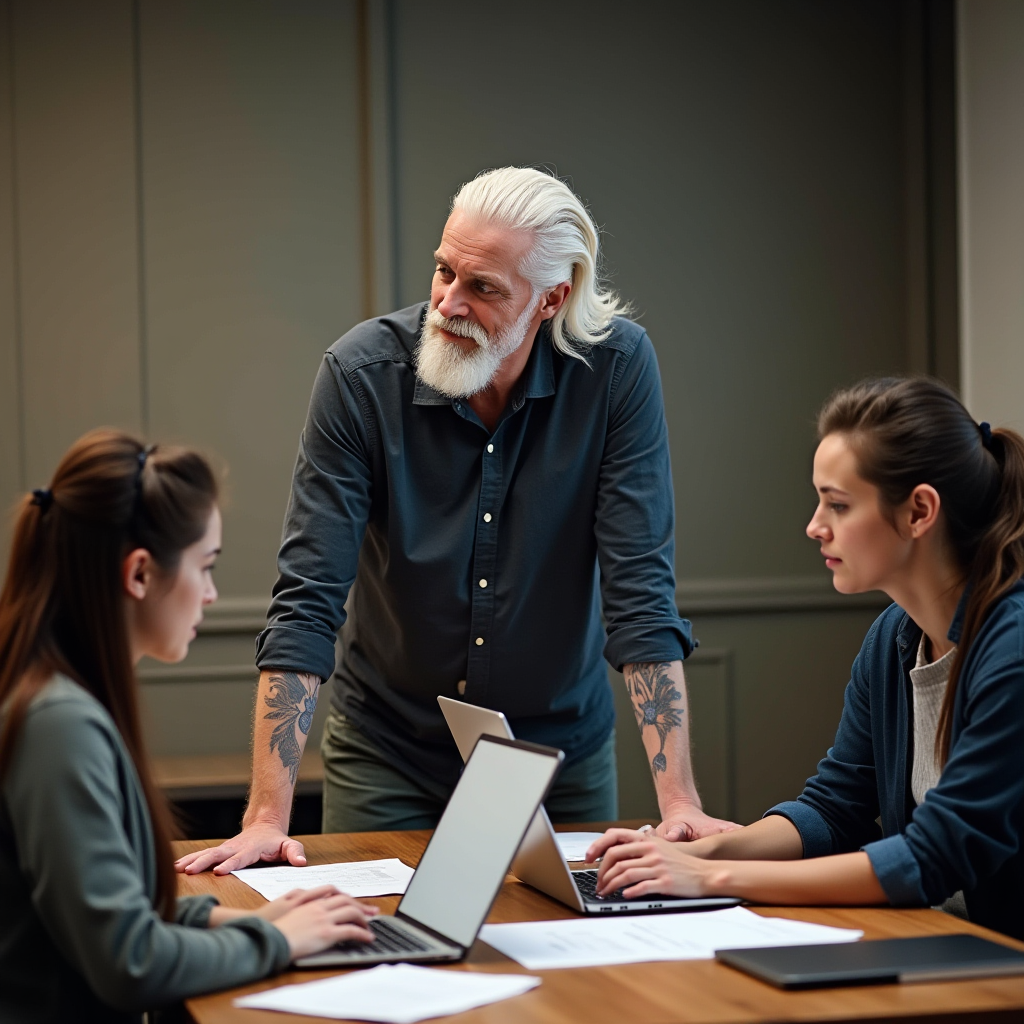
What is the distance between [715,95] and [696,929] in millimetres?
3128

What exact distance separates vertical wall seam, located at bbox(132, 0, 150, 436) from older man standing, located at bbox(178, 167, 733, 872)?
1.69 metres

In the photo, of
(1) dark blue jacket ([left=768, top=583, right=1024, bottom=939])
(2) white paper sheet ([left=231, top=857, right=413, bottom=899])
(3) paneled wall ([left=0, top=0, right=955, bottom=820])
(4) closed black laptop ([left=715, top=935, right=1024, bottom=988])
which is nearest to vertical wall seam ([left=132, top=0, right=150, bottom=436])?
(3) paneled wall ([left=0, top=0, right=955, bottom=820])

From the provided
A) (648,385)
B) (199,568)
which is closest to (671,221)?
(648,385)

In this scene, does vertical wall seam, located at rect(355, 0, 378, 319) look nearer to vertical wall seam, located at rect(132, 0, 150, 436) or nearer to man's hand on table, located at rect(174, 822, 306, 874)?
vertical wall seam, located at rect(132, 0, 150, 436)

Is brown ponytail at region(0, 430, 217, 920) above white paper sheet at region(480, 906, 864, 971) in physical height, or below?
above

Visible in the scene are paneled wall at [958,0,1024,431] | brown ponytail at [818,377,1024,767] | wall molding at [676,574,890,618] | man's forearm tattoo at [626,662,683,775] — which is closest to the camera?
brown ponytail at [818,377,1024,767]

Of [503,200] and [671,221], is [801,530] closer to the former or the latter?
[671,221]

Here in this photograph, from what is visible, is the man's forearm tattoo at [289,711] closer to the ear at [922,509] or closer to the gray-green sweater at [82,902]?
the gray-green sweater at [82,902]

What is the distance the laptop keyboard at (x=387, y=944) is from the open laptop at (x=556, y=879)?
6.3 inches

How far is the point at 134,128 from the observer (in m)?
3.60

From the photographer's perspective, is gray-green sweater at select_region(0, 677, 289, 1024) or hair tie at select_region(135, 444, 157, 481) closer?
gray-green sweater at select_region(0, 677, 289, 1024)

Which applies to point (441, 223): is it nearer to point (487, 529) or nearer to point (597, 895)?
point (487, 529)

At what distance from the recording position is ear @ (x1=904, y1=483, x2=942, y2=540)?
1551 millimetres

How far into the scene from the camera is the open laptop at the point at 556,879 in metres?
1.43
